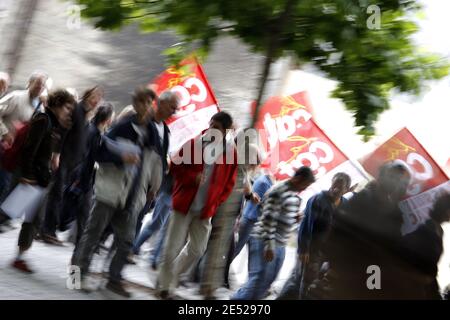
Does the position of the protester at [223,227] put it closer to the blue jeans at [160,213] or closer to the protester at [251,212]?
the protester at [251,212]

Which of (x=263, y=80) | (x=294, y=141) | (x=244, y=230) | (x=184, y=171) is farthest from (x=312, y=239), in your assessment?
(x=263, y=80)

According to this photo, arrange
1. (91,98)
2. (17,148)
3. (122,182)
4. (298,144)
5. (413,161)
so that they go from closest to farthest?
(122,182) < (17,148) < (413,161) < (91,98) < (298,144)

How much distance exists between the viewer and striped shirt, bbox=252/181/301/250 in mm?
8203

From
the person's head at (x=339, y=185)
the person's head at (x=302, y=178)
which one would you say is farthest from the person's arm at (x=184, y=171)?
the person's head at (x=339, y=185)

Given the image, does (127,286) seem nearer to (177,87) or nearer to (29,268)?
(29,268)

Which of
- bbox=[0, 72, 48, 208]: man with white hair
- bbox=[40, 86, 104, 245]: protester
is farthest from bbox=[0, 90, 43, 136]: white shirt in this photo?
bbox=[40, 86, 104, 245]: protester

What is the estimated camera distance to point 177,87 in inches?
372

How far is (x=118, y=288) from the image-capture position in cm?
784

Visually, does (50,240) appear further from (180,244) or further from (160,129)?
(160,129)

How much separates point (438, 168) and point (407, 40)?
1.80 metres

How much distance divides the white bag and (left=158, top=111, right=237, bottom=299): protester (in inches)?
44.3

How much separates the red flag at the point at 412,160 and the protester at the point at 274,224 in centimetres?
69

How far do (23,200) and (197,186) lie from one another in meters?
1.42

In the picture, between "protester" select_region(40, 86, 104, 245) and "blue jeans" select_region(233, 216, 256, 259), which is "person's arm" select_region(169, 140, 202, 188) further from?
"blue jeans" select_region(233, 216, 256, 259)
